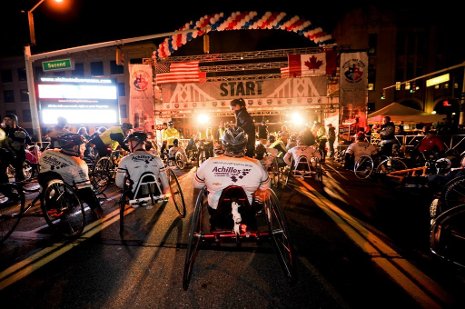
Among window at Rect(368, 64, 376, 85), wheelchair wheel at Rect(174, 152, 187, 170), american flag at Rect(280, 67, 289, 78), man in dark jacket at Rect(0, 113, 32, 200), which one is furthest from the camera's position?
window at Rect(368, 64, 376, 85)

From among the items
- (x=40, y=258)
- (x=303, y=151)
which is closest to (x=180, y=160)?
(x=303, y=151)

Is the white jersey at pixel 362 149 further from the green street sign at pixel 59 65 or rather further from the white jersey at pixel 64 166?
the green street sign at pixel 59 65

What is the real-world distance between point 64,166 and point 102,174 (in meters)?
3.79

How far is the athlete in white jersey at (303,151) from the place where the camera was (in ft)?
25.7

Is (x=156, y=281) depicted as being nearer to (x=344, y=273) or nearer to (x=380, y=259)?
(x=344, y=273)

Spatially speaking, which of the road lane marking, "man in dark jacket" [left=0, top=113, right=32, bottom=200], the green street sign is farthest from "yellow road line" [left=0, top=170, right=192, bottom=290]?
the green street sign

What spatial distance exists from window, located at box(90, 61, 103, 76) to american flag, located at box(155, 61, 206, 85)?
3031 cm

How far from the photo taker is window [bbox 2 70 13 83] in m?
41.0

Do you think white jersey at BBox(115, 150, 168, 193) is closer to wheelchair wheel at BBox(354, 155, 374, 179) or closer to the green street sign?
wheelchair wheel at BBox(354, 155, 374, 179)

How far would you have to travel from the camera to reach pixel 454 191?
5.06 m

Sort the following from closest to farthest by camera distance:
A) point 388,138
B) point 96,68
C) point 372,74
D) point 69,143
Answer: point 69,143 → point 388,138 → point 372,74 → point 96,68

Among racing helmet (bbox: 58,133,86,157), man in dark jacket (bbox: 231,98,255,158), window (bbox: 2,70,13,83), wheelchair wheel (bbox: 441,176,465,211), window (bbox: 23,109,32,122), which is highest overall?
window (bbox: 2,70,13,83)

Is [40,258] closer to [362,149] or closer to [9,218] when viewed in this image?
[9,218]

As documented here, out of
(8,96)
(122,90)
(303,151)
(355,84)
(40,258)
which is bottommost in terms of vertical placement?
(40,258)
